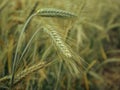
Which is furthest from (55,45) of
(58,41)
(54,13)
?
(54,13)

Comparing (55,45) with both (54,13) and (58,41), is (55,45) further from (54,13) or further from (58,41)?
(54,13)

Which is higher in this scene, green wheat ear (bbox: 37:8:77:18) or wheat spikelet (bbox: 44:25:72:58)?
green wheat ear (bbox: 37:8:77:18)

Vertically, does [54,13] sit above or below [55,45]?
above

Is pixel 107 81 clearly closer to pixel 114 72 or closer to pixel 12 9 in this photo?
pixel 114 72

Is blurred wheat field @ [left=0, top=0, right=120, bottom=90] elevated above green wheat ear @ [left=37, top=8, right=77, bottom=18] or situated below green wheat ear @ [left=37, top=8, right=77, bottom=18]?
below

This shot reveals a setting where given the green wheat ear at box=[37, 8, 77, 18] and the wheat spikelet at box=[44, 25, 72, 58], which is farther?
the green wheat ear at box=[37, 8, 77, 18]
